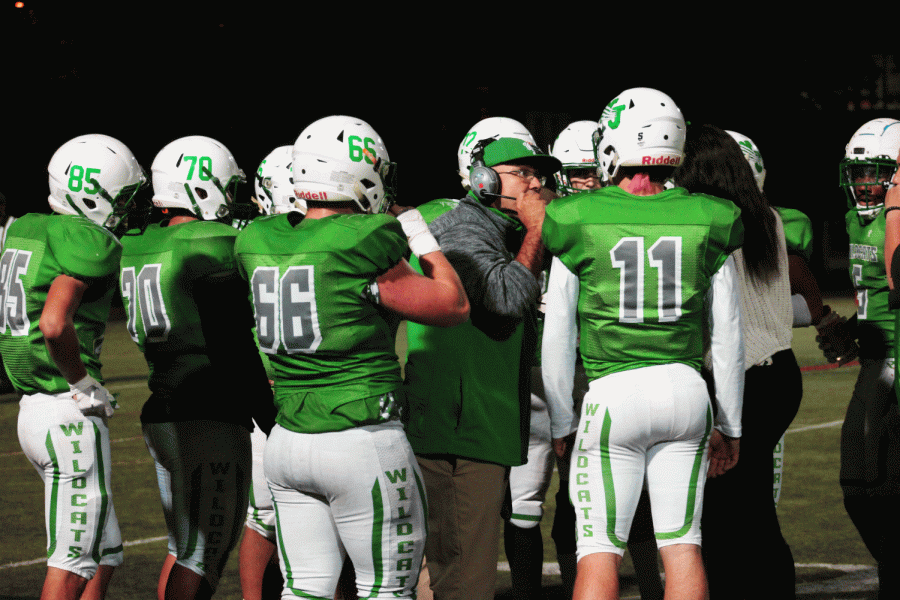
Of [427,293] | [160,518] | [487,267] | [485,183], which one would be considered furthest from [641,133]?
[160,518]

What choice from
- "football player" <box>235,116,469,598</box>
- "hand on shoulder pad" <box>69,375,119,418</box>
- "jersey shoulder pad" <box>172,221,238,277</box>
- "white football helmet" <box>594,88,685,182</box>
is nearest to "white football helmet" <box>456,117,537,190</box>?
"white football helmet" <box>594,88,685,182</box>

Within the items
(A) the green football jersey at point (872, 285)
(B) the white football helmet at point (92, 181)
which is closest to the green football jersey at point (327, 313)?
(B) the white football helmet at point (92, 181)

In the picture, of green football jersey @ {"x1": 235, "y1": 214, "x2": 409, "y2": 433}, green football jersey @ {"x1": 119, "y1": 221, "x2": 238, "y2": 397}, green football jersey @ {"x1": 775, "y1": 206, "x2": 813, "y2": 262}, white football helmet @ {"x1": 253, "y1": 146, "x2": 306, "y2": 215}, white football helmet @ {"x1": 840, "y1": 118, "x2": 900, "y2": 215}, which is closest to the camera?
green football jersey @ {"x1": 235, "y1": 214, "x2": 409, "y2": 433}

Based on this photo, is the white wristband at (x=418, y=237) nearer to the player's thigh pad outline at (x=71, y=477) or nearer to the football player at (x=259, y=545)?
the football player at (x=259, y=545)

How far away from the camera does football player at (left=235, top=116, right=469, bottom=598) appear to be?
3.33 metres

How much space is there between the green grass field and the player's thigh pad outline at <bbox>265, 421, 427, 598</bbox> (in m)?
1.76

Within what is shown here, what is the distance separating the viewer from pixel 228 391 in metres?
4.36

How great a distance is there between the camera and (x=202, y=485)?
4344 millimetres

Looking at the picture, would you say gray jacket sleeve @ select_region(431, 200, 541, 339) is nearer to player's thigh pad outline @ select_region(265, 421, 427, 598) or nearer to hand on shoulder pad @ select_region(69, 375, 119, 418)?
player's thigh pad outline @ select_region(265, 421, 427, 598)

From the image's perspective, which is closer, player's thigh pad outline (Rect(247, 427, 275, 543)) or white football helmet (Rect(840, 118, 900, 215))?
player's thigh pad outline (Rect(247, 427, 275, 543))

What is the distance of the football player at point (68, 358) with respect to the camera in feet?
13.6

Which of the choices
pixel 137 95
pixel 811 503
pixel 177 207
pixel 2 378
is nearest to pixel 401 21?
pixel 137 95

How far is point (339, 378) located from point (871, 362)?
3.31 meters

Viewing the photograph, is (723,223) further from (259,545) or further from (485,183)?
(259,545)
